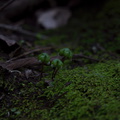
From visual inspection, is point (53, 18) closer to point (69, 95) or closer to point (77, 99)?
point (69, 95)

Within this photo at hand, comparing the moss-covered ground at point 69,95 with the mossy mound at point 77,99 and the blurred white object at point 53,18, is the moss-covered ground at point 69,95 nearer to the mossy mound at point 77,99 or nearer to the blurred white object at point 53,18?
the mossy mound at point 77,99

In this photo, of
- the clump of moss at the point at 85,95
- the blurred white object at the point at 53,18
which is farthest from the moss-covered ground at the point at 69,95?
the blurred white object at the point at 53,18

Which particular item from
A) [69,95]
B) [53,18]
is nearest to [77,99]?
[69,95]

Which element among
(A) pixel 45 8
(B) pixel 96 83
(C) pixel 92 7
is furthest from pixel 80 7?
(B) pixel 96 83

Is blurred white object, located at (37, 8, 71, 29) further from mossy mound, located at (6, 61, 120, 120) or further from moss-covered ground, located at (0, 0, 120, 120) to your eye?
mossy mound, located at (6, 61, 120, 120)

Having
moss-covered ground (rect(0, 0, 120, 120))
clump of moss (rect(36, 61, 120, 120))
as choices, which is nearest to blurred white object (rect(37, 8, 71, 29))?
moss-covered ground (rect(0, 0, 120, 120))

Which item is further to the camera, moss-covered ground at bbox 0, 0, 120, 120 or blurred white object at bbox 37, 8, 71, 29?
blurred white object at bbox 37, 8, 71, 29

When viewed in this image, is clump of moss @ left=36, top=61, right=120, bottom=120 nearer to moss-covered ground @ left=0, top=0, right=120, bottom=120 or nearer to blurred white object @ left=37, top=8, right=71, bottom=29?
moss-covered ground @ left=0, top=0, right=120, bottom=120

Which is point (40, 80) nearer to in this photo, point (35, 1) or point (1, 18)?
point (1, 18)
